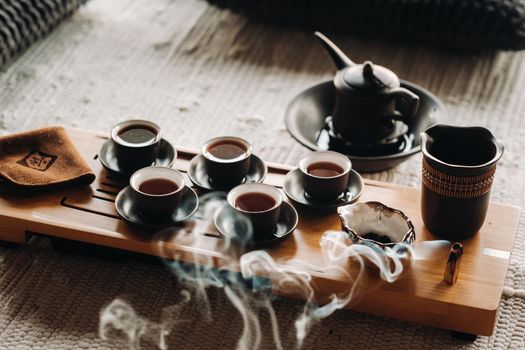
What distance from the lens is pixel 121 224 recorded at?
1271 mm

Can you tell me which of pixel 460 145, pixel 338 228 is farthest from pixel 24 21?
pixel 460 145

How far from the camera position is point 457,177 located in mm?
1156

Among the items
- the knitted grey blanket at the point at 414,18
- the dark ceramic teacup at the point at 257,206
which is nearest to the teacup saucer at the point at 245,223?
the dark ceramic teacup at the point at 257,206

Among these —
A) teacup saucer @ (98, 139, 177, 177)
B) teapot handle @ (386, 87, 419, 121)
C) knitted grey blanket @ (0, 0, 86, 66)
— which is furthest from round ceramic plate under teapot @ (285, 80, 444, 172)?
knitted grey blanket @ (0, 0, 86, 66)

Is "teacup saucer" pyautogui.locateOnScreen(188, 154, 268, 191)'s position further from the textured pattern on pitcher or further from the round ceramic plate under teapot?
the textured pattern on pitcher

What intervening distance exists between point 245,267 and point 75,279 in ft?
1.09

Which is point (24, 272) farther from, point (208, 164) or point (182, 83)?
point (182, 83)

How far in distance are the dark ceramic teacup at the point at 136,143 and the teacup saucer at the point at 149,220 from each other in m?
0.07

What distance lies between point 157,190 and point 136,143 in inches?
5.1

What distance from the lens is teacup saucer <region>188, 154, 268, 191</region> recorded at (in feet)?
4.41

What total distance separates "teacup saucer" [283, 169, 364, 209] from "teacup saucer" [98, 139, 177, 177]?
23 centimetres

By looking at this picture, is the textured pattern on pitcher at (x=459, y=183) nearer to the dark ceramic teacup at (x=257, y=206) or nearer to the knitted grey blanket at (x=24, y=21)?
the dark ceramic teacup at (x=257, y=206)

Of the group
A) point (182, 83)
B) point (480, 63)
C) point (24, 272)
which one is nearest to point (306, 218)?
point (24, 272)

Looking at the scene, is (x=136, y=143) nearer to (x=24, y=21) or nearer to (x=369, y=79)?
(x=369, y=79)
